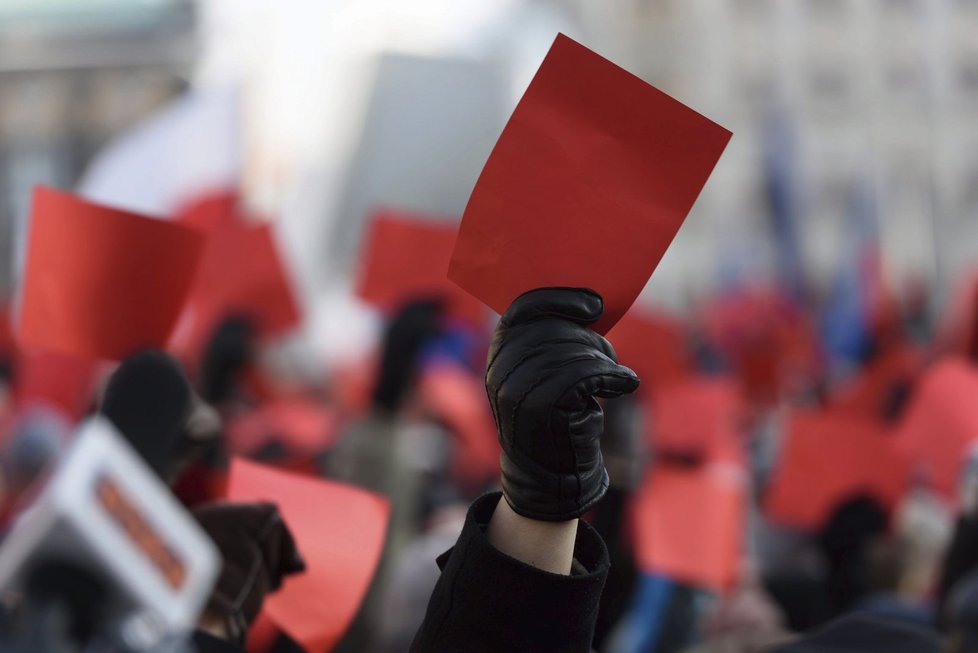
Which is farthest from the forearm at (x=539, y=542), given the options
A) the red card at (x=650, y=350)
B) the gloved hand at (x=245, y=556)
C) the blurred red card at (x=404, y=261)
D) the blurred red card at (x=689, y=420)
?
the red card at (x=650, y=350)

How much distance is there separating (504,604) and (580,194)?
477 millimetres

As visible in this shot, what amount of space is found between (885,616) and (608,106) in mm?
1353

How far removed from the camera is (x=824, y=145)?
60.0 metres

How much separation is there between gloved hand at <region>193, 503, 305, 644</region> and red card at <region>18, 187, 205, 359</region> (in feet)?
1.16

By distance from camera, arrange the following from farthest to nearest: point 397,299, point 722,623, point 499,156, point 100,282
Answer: point 397,299 < point 722,623 < point 100,282 < point 499,156

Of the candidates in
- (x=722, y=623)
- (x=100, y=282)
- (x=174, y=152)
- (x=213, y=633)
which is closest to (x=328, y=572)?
(x=213, y=633)

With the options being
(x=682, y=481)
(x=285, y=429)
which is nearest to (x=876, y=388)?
(x=682, y=481)

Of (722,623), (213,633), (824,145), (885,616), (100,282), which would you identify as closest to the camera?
(213,633)

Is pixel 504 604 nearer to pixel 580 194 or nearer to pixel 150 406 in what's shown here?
pixel 580 194

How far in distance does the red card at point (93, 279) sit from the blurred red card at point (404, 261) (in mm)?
1941

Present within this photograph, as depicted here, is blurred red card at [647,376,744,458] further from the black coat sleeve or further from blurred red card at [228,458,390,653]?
the black coat sleeve

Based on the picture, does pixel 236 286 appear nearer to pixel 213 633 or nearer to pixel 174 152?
pixel 174 152

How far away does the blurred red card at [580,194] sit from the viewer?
158cm

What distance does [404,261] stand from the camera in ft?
13.8
